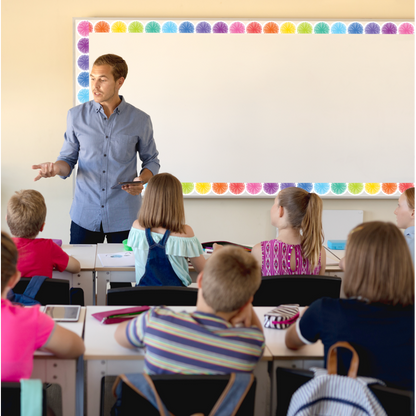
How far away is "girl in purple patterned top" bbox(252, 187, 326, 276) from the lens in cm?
231

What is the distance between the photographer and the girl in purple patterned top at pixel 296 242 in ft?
7.59

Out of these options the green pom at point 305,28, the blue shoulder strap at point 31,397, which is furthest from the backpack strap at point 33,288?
the green pom at point 305,28

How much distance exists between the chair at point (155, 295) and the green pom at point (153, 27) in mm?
2779

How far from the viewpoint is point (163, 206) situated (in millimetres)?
2295

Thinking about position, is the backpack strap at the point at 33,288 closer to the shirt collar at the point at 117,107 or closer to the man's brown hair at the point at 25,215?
the man's brown hair at the point at 25,215

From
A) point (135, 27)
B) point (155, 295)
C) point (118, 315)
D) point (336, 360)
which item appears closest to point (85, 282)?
point (155, 295)

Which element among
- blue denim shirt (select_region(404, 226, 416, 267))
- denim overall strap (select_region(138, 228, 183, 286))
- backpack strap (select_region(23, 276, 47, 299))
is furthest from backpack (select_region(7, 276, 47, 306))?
blue denim shirt (select_region(404, 226, 416, 267))

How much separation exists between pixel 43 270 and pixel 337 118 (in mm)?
2991

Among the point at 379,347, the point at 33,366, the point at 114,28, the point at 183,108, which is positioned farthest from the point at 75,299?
the point at 114,28

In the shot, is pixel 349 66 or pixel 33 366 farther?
pixel 349 66

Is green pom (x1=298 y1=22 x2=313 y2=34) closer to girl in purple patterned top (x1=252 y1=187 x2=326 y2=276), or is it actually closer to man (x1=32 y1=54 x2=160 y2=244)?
man (x1=32 y1=54 x2=160 y2=244)

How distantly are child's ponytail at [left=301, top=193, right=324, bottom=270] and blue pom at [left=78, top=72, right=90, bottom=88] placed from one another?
2.50 m

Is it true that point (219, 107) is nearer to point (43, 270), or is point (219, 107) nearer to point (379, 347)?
point (43, 270)

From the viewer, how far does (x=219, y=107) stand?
4191mm
